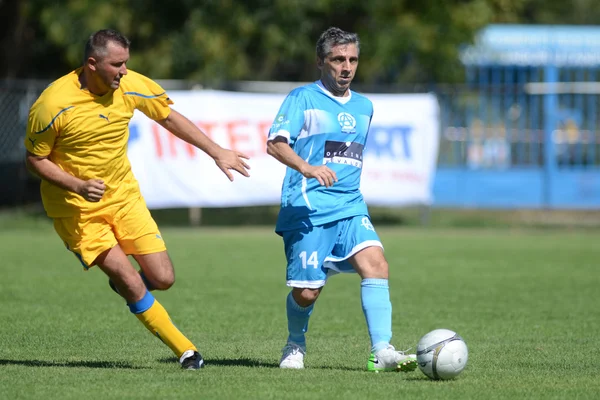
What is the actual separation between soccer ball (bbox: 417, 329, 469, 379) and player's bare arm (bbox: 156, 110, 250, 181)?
1658mm

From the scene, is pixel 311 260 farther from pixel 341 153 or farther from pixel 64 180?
pixel 64 180

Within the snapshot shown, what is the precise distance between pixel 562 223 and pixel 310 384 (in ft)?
53.7

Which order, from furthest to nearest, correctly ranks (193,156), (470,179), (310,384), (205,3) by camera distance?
1. (470,179)
2. (205,3)
3. (193,156)
4. (310,384)

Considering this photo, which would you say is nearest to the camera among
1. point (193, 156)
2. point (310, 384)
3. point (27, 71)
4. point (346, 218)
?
point (310, 384)

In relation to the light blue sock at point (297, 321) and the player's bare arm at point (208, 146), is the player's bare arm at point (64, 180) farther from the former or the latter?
the light blue sock at point (297, 321)

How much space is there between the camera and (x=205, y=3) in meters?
21.0

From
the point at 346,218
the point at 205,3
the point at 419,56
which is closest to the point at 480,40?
the point at 419,56

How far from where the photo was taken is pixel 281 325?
9195 millimetres

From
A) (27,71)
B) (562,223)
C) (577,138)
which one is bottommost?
(562,223)

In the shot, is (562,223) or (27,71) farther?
(27,71)

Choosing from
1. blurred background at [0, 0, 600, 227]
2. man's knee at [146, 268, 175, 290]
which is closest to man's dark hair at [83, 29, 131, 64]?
man's knee at [146, 268, 175, 290]

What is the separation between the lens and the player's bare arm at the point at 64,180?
6.45m

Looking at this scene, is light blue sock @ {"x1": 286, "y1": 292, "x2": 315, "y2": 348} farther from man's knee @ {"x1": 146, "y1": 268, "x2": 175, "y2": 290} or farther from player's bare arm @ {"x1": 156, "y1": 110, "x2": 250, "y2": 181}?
player's bare arm @ {"x1": 156, "y1": 110, "x2": 250, "y2": 181}

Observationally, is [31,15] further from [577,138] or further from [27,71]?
[577,138]
